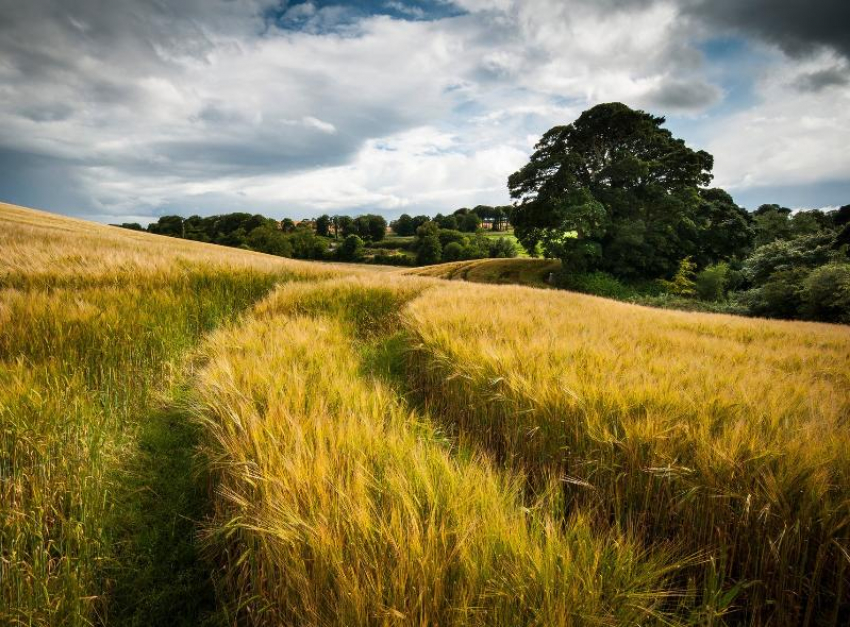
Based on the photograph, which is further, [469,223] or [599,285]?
[469,223]

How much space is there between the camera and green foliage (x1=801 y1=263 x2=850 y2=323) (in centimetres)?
1407

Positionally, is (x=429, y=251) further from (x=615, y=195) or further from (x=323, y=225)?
(x=323, y=225)

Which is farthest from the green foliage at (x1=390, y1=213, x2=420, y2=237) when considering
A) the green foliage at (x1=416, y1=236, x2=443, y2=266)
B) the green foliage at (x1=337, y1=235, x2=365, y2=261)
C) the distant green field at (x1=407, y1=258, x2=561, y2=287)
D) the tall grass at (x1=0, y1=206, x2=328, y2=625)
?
the tall grass at (x1=0, y1=206, x2=328, y2=625)

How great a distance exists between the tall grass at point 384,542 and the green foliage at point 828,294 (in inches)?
799

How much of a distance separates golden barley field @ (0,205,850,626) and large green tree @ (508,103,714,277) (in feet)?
81.6

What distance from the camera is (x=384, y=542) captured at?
118 cm

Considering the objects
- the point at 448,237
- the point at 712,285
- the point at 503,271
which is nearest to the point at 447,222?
the point at 448,237

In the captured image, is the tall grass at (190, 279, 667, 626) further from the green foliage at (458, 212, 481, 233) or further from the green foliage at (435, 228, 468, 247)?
the green foliage at (458, 212, 481, 233)

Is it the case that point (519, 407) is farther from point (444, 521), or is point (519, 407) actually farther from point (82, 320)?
point (82, 320)

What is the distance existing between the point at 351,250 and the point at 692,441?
81517mm

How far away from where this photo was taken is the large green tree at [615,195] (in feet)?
85.7

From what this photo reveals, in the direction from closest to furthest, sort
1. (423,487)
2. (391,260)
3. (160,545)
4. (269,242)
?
(423,487) → (160,545) → (391,260) → (269,242)

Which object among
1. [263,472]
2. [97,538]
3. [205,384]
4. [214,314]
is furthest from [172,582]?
[214,314]

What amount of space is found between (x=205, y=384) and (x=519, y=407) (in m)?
2.29
